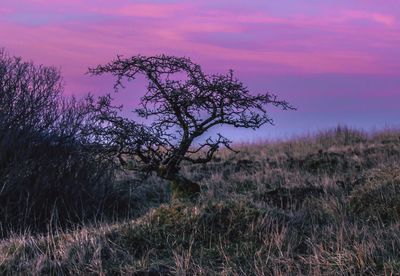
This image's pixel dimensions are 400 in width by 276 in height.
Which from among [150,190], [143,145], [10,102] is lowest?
[150,190]

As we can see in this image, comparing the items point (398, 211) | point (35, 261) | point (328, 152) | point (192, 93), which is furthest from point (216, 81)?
point (328, 152)

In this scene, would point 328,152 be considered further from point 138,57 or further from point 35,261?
point 35,261

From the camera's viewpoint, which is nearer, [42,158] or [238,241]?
[238,241]

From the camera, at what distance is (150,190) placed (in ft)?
42.1

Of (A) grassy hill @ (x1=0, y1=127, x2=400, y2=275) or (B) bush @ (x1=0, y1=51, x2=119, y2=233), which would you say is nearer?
(A) grassy hill @ (x1=0, y1=127, x2=400, y2=275)

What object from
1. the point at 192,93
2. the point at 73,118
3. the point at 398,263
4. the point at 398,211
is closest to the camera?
the point at 398,263

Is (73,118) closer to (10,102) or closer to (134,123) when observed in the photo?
(10,102)

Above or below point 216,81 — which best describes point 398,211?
below

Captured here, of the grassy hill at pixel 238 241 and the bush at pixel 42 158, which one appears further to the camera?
the bush at pixel 42 158

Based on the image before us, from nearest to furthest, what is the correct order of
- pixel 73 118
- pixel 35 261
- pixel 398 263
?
pixel 398 263 < pixel 35 261 < pixel 73 118

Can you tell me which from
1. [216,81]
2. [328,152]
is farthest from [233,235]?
[328,152]

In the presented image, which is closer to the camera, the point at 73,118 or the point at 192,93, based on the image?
the point at 192,93

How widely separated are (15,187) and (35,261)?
399 centimetres

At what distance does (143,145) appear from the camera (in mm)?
9070
